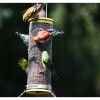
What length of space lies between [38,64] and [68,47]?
25.3 feet

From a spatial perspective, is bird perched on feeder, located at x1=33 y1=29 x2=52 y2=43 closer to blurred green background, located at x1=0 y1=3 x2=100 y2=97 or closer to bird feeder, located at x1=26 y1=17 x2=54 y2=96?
bird feeder, located at x1=26 y1=17 x2=54 y2=96

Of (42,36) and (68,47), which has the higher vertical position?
(42,36)

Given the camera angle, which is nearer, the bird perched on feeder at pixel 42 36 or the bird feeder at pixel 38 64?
the bird perched on feeder at pixel 42 36

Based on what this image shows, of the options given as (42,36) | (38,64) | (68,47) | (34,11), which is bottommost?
(68,47)

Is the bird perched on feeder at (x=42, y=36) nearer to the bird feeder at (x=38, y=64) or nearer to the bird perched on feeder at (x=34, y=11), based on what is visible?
the bird feeder at (x=38, y=64)

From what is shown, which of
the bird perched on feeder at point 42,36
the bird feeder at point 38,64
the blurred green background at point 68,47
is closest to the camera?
the bird perched on feeder at point 42,36

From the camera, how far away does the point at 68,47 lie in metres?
19.3

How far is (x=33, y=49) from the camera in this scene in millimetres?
11672

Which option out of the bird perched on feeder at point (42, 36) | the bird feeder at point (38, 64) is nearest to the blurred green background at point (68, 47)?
the bird feeder at point (38, 64)

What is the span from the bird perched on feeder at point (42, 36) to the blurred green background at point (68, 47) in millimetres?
7069

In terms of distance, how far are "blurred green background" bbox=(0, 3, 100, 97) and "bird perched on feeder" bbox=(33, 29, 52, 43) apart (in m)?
7.07

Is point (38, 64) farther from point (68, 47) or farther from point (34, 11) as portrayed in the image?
point (68, 47)

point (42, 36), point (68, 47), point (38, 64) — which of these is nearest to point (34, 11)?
point (42, 36)

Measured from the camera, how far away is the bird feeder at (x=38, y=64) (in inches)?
452
